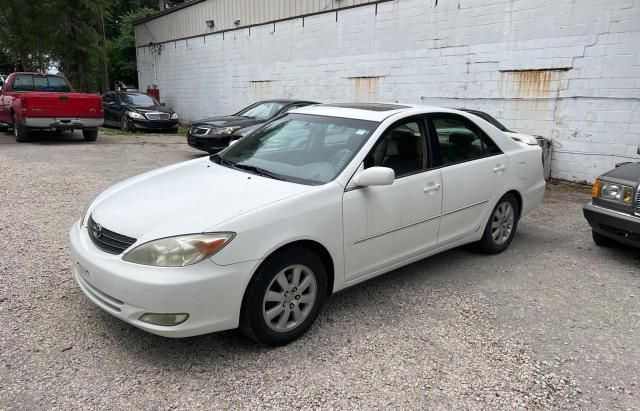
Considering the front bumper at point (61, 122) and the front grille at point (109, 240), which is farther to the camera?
the front bumper at point (61, 122)

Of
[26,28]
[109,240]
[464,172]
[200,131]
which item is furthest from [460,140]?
[26,28]

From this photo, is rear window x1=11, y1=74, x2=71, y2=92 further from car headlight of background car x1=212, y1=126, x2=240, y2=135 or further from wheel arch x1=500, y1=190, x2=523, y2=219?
wheel arch x1=500, y1=190, x2=523, y2=219

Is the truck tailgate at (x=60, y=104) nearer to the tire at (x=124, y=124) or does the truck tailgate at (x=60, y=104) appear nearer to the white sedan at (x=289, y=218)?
the tire at (x=124, y=124)

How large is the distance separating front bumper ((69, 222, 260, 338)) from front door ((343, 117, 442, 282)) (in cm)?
90

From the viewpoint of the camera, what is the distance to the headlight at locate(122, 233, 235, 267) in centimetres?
276

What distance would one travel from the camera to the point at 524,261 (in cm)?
491

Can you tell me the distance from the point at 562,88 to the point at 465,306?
21.3 ft

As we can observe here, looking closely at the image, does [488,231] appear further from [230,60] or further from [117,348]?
[230,60]

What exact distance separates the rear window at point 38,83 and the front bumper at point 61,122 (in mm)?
1703

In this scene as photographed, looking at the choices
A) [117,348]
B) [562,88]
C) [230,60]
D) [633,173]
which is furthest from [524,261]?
[230,60]

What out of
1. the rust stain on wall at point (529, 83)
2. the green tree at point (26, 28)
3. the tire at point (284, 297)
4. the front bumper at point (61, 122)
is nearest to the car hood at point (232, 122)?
the front bumper at point (61, 122)

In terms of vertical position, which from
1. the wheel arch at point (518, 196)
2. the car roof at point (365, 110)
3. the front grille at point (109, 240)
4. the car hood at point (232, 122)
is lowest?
the wheel arch at point (518, 196)

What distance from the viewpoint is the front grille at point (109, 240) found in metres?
2.93

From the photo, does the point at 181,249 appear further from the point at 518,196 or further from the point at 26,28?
the point at 26,28
